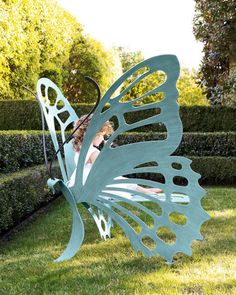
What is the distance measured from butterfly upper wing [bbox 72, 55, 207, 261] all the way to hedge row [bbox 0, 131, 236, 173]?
250 centimetres

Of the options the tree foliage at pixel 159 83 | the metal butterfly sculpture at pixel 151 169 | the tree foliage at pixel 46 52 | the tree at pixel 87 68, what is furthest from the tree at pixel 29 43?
the tree foliage at pixel 159 83

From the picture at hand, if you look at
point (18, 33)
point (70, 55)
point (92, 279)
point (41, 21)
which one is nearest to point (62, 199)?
point (92, 279)

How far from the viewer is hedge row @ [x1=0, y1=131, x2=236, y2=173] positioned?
6129 millimetres

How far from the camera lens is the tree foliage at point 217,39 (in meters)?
11.9

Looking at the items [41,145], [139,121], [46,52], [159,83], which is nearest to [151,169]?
[139,121]

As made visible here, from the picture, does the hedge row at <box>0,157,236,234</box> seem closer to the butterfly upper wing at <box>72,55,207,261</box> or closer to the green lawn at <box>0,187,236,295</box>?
the green lawn at <box>0,187,236,295</box>

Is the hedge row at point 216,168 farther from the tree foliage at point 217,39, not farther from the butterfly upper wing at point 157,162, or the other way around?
the butterfly upper wing at point 157,162

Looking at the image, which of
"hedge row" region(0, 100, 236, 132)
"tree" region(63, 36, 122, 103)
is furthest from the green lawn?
"tree" region(63, 36, 122, 103)

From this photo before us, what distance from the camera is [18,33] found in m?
17.4

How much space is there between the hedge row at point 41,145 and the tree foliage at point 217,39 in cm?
166

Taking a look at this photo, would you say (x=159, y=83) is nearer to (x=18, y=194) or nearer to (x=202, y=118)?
(x=202, y=118)

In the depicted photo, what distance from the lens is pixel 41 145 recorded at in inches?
328

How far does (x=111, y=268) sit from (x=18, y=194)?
208 centimetres

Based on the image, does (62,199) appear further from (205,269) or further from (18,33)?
(18,33)
